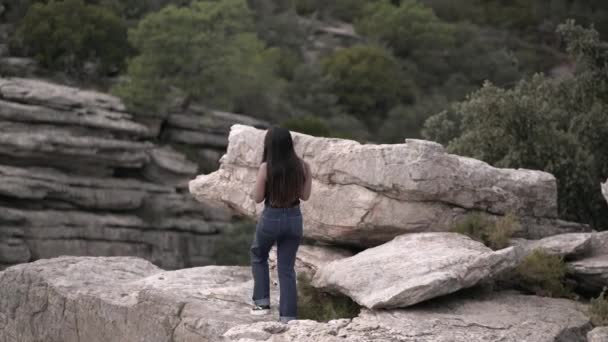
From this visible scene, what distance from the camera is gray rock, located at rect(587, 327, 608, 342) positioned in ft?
26.5

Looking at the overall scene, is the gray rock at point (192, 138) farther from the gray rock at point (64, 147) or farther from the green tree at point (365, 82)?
the green tree at point (365, 82)

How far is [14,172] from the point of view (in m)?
29.4

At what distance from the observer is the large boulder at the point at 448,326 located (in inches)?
313

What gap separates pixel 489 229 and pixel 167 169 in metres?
24.6

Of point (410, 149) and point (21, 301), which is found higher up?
point (410, 149)

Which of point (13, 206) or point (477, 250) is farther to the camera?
point (13, 206)

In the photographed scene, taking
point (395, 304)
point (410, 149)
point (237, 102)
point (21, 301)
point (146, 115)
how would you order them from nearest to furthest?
point (395, 304)
point (410, 149)
point (21, 301)
point (146, 115)
point (237, 102)

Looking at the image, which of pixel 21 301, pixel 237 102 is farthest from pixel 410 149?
pixel 237 102

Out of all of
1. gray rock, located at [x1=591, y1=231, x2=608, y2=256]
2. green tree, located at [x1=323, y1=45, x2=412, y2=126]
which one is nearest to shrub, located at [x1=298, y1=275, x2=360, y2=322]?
gray rock, located at [x1=591, y1=231, x2=608, y2=256]

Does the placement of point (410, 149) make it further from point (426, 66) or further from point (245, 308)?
point (426, 66)

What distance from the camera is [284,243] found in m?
9.09

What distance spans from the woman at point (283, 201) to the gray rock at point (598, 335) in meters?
2.83

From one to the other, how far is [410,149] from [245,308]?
249 cm

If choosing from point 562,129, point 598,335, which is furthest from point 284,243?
point 562,129
